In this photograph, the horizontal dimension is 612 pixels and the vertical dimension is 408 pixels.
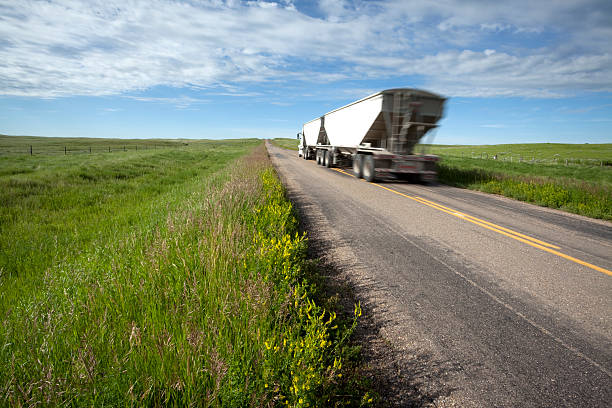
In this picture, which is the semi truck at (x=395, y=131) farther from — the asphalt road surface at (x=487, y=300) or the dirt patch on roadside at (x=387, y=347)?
the dirt patch on roadside at (x=387, y=347)

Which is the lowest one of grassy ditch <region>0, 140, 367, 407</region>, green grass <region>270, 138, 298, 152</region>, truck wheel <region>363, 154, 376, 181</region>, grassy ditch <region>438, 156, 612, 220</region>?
grassy ditch <region>0, 140, 367, 407</region>

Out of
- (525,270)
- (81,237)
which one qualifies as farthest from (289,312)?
(81,237)

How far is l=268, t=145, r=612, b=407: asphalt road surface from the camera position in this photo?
231 cm

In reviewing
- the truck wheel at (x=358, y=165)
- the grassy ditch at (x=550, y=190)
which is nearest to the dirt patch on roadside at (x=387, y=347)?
the grassy ditch at (x=550, y=190)

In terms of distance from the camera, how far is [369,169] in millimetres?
13516

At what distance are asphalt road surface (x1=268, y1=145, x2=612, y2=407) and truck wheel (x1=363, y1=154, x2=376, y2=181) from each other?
20.2 ft

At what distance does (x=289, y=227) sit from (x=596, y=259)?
4914mm

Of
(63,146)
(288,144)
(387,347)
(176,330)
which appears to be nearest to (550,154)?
(288,144)

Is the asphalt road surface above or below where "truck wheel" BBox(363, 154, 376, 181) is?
below

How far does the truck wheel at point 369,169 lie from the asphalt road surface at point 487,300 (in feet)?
20.2

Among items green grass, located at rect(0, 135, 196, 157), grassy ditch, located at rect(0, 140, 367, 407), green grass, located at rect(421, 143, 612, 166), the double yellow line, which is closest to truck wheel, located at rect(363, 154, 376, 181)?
the double yellow line

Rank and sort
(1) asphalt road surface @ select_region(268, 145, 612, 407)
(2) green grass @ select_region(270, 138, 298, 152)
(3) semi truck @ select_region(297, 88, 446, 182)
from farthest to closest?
(2) green grass @ select_region(270, 138, 298, 152) → (3) semi truck @ select_region(297, 88, 446, 182) → (1) asphalt road surface @ select_region(268, 145, 612, 407)

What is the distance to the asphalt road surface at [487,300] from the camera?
2.31m

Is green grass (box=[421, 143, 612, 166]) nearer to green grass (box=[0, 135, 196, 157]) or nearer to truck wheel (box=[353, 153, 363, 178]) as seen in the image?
truck wheel (box=[353, 153, 363, 178])
